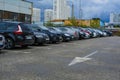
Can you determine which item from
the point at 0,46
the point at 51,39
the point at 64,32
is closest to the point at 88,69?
the point at 0,46

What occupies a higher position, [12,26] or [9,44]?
[12,26]

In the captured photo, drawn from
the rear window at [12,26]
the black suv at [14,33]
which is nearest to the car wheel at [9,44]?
the black suv at [14,33]

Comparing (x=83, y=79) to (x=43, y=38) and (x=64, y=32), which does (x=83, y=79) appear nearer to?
(x=43, y=38)

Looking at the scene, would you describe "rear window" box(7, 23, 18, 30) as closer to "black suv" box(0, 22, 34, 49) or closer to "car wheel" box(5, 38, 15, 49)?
"black suv" box(0, 22, 34, 49)

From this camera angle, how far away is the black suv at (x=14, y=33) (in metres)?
18.4

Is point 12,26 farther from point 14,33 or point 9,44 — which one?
point 9,44

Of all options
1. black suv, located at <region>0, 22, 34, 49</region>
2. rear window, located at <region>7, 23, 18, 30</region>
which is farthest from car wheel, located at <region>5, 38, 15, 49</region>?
rear window, located at <region>7, 23, 18, 30</region>

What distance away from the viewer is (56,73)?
9742 mm

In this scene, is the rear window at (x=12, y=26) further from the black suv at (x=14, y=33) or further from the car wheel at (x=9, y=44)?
the car wheel at (x=9, y=44)

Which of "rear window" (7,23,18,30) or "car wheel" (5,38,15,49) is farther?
"rear window" (7,23,18,30)

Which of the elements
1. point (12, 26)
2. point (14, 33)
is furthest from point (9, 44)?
point (12, 26)

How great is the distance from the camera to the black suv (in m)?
18.4

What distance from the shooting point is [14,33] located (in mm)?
18484

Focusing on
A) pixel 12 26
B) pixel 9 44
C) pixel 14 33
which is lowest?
pixel 9 44
